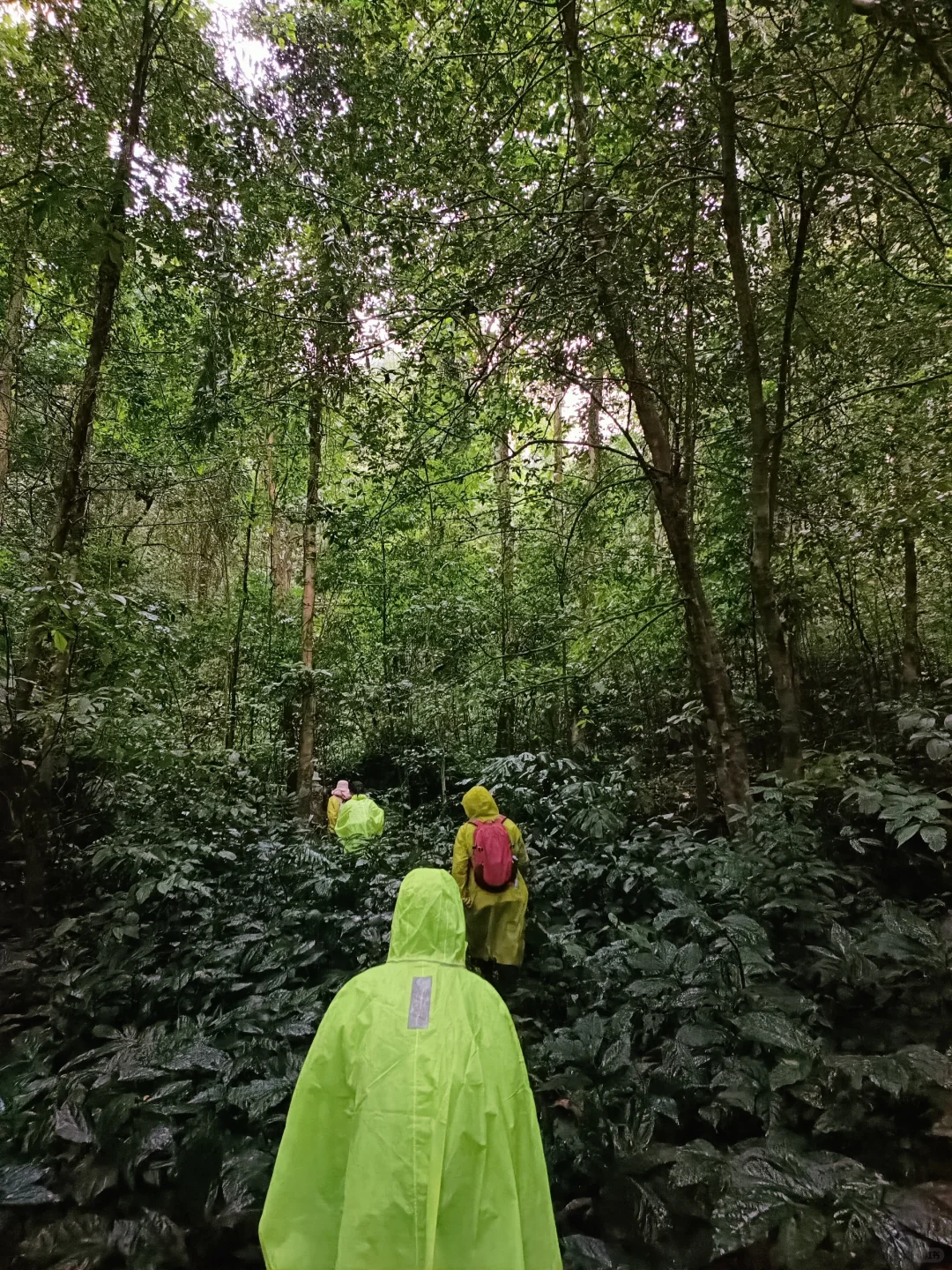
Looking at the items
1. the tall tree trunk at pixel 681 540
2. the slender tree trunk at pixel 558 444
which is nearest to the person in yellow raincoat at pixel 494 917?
the tall tree trunk at pixel 681 540

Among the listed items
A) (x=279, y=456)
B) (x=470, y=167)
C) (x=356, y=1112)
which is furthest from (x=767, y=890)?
(x=279, y=456)

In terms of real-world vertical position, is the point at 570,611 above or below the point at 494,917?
above

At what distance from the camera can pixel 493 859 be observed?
4.45 m

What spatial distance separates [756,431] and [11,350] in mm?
4862

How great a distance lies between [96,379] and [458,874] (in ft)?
14.2

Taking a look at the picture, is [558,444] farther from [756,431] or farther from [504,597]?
[504,597]

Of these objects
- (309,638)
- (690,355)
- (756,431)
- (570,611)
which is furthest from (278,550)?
(756,431)

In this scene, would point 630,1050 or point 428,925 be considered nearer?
point 428,925

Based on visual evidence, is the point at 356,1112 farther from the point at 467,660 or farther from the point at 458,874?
the point at 467,660

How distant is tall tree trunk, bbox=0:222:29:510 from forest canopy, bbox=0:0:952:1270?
0.12 m

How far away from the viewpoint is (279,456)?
1198 cm

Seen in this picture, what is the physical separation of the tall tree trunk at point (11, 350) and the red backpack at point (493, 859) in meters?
4.05

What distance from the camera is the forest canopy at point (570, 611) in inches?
94.3

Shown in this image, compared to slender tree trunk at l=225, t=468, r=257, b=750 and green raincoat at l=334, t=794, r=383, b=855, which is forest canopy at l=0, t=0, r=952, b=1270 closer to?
green raincoat at l=334, t=794, r=383, b=855
